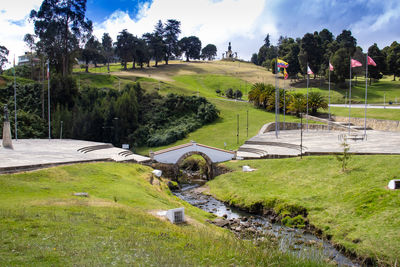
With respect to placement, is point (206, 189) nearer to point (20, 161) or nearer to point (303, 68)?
point (20, 161)

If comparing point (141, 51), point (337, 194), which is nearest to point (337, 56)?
point (141, 51)

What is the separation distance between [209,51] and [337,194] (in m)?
145

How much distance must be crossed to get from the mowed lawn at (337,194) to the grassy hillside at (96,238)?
23.1 feet

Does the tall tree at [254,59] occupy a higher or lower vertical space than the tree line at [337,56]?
higher

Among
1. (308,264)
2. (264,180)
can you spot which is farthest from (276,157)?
(308,264)

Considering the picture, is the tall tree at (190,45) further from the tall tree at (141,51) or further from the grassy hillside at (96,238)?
the grassy hillside at (96,238)

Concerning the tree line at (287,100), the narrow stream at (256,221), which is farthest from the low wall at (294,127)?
the narrow stream at (256,221)

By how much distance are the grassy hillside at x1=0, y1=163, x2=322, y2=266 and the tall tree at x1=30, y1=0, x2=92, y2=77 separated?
53942 millimetres

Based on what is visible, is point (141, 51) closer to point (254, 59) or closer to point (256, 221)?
point (254, 59)

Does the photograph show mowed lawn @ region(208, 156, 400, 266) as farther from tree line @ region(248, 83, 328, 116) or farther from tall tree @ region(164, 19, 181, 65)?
tall tree @ region(164, 19, 181, 65)

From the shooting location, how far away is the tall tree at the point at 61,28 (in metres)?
66.8

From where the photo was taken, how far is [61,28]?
67750 millimetres

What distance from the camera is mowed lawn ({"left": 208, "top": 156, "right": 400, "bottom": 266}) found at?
18.1 m

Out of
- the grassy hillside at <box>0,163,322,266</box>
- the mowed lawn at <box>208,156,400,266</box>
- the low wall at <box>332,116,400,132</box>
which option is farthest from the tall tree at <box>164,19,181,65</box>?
the grassy hillside at <box>0,163,322,266</box>
